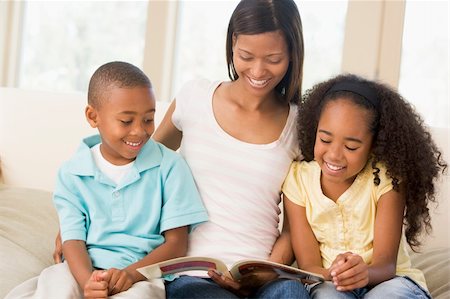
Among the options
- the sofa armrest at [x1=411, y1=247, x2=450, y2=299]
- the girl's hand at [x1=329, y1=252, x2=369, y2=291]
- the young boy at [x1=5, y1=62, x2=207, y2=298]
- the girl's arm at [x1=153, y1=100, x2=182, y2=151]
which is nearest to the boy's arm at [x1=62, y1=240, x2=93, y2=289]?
the young boy at [x1=5, y1=62, x2=207, y2=298]

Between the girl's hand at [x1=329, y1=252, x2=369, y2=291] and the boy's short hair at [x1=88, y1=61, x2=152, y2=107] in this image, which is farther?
the boy's short hair at [x1=88, y1=61, x2=152, y2=107]

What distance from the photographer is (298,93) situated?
1.99 metres

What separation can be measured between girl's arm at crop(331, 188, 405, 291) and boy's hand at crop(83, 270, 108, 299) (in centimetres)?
49

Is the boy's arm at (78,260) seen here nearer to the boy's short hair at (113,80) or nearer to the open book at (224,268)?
the open book at (224,268)

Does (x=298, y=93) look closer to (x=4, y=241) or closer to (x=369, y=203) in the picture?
(x=369, y=203)

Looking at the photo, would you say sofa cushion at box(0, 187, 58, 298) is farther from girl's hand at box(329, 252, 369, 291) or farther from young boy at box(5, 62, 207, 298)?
girl's hand at box(329, 252, 369, 291)

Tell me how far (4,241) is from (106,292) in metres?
0.58

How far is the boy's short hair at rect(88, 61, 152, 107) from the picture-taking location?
1.79 meters

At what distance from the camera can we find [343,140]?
1.74m

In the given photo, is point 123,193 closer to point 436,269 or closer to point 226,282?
point 226,282

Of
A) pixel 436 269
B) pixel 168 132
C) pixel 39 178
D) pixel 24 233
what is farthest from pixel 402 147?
pixel 39 178

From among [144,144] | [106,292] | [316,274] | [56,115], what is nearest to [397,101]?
[316,274]

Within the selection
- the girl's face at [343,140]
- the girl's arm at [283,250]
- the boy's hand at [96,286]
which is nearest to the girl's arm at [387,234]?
the girl's face at [343,140]

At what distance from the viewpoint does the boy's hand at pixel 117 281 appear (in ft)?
5.16
